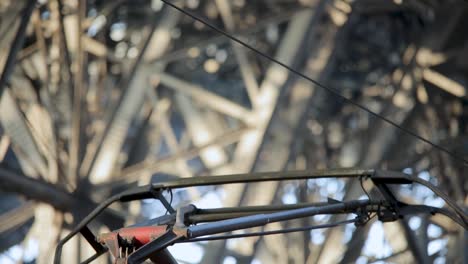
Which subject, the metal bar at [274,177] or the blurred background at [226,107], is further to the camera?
the blurred background at [226,107]

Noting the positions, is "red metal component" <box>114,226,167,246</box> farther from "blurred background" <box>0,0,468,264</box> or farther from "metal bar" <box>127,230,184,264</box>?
"blurred background" <box>0,0,468,264</box>

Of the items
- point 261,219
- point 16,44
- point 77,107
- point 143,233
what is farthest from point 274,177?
point 77,107

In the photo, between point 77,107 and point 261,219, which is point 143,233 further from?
point 77,107

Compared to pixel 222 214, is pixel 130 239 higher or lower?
lower

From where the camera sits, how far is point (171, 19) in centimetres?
1388

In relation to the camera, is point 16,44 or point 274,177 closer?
point 274,177

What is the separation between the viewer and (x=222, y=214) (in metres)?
7.92

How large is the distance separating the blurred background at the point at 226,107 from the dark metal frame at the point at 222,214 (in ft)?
10.8

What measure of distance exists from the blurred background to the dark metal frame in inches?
129

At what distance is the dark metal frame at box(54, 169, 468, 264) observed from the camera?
7113 millimetres

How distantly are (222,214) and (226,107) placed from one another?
20.1 feet

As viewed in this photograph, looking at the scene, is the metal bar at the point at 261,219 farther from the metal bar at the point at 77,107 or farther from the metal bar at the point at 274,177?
the metal bar at the point at 77,107

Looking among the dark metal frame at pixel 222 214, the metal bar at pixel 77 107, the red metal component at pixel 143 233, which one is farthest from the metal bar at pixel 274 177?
the metal bar at pixel 77 107

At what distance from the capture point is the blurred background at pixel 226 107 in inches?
491
